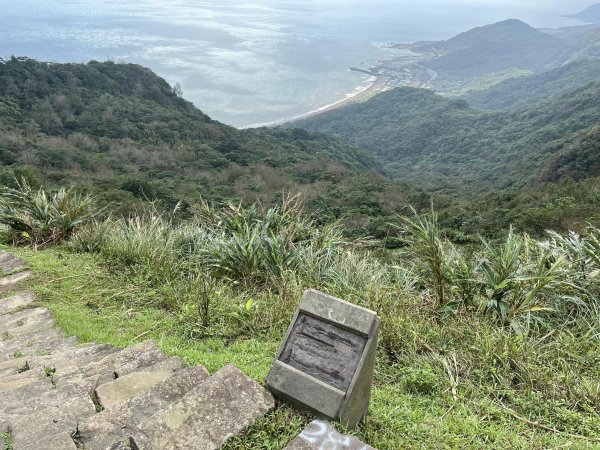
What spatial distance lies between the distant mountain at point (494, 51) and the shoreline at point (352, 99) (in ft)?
120

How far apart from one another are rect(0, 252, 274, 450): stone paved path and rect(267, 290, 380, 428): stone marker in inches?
5.7

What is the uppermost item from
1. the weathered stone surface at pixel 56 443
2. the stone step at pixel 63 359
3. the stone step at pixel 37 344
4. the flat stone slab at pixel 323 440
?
the flat stone slab at pixel 323 440

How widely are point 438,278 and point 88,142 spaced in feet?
111

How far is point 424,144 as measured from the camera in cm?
6016

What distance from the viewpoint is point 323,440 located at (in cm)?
178

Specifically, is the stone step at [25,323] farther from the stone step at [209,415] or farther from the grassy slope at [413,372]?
the stone step at [209,415]

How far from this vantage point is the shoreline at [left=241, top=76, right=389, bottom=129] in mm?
56469

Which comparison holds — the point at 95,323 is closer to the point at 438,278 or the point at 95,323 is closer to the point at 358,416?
the point at 358,416

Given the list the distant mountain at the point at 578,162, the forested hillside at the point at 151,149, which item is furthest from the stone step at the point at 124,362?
the distant mountain at the point at 578,162

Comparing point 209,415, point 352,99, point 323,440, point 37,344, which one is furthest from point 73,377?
point 352,99

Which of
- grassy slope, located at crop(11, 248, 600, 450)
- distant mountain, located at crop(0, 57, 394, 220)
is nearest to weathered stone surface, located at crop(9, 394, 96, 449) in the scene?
grassy slope, located at crop(11, 248, 600, 450)

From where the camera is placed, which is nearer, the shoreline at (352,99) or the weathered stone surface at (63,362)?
the weathered stone surface at (63,362)

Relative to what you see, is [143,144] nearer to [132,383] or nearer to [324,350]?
[132,383]

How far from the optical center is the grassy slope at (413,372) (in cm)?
210
